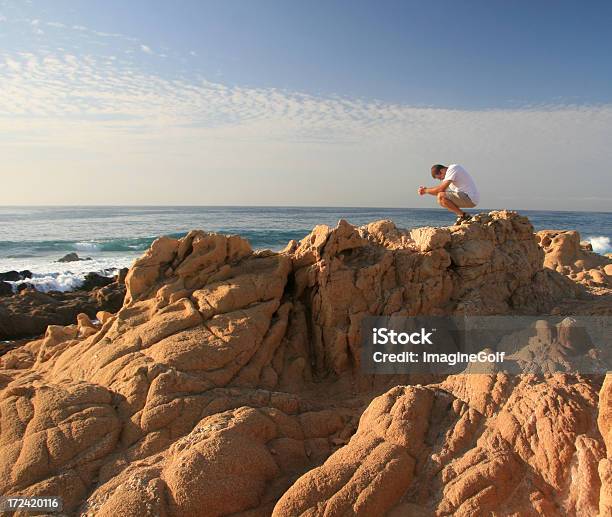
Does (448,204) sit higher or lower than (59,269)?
higher

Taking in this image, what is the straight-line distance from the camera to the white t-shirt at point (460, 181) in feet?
23.6

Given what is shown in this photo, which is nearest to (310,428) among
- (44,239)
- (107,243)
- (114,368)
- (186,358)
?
(186,358)

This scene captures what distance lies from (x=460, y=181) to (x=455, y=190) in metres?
0.17

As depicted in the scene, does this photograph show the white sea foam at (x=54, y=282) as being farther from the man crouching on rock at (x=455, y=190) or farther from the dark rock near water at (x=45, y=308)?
the man crouching on rock at (x=455, y=190)

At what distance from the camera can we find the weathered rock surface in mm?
3094

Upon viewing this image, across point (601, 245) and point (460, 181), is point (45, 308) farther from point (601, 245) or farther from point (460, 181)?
point (601, 245)

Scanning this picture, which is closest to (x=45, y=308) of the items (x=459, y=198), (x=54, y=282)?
(x=54, y=282)

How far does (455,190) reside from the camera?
7328mm

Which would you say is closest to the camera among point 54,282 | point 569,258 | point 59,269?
point 569,258

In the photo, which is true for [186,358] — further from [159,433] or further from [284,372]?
[284,372]

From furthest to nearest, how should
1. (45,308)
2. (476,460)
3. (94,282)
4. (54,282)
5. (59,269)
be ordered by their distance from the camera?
(59,269) → (54,282) → (94,282) → (45,308) → (476,460)

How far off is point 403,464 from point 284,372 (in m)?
2.65

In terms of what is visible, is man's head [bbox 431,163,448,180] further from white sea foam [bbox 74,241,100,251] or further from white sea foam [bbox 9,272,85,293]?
white sea foam [bbox 74,241,100,251]

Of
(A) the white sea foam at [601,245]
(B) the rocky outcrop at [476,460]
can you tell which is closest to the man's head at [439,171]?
(B) the rocky outcrop at [476,460]
